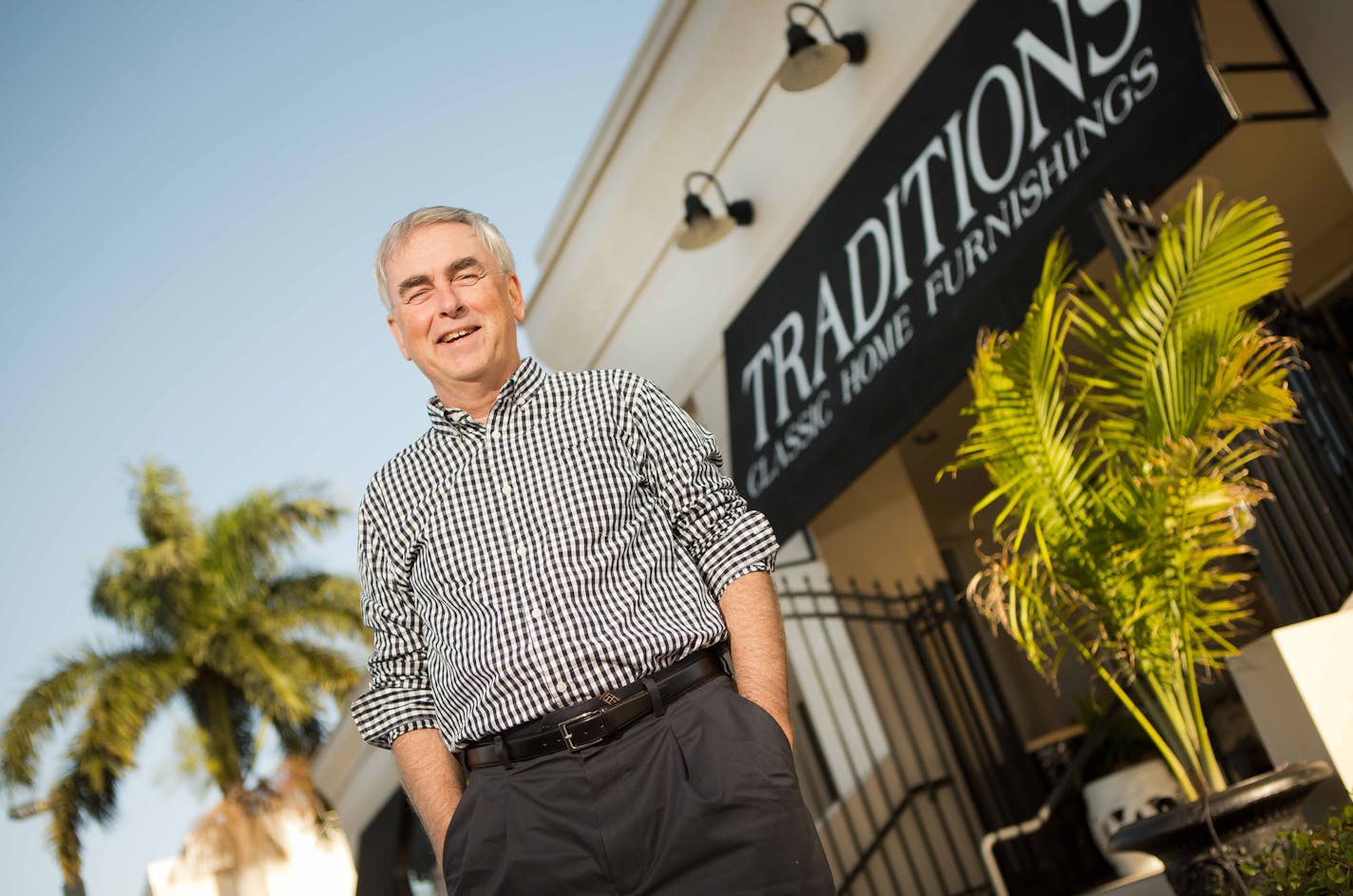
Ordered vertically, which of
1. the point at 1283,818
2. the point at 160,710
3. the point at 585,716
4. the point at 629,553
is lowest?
the point at 1283,818

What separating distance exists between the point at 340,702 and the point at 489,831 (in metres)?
20.6

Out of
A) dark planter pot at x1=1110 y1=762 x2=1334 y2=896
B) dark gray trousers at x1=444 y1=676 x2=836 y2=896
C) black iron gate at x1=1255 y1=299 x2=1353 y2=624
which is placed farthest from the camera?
black iron gate at x1=1255 y1=299 x2=1353 y2=624

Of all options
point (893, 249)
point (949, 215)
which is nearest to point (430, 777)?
point (949, 215)

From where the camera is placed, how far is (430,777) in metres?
2.16

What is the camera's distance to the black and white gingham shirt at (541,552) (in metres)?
1.98

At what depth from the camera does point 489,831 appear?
191 centimetres

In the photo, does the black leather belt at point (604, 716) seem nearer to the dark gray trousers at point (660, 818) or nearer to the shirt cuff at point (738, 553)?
the dark gray trousers at point (660, 818)

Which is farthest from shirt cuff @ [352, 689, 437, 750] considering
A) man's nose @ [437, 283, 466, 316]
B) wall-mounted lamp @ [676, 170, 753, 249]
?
wall-mounted lamp @ [676, 170, 753, 249]

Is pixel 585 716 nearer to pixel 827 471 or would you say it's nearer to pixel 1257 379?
pixel 1257 379

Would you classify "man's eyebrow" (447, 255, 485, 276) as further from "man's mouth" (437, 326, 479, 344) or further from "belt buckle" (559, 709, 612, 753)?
"belt buckle" (559, 709, 612, 753)

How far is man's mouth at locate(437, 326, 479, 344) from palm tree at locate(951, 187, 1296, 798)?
165 centimetres

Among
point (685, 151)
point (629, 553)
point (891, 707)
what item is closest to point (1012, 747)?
point (891, 707)

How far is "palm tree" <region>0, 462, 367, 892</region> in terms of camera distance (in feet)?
62.4

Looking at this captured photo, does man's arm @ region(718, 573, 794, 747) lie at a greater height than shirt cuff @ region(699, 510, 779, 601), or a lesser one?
lesser
